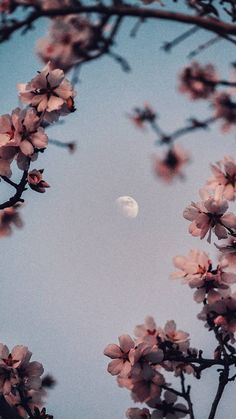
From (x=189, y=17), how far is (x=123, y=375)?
8.18 feet

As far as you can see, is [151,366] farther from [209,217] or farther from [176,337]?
[209,217]

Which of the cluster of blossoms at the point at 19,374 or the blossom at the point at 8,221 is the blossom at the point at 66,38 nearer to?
the blossom at the point at 8,221

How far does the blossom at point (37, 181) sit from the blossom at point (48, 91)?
452mm

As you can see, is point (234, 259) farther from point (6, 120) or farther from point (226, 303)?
point (6, 120)

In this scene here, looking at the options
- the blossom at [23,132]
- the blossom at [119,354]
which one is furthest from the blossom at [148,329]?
the blossom at [23,132]

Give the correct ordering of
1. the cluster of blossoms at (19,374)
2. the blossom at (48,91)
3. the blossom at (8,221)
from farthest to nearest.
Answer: the blossom at (8,221), the cluster of blossoms at (19,374), the blossom at (48,91)

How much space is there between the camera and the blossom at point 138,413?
368 cm

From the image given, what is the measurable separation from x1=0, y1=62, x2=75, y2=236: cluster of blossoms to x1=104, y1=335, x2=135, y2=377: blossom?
1.32 metres


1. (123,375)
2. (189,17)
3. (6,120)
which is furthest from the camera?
(123,375)

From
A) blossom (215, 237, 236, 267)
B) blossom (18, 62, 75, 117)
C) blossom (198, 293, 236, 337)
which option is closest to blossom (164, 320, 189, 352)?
blossom (198, 293, 236, 337)

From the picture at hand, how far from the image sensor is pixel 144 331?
3844 millimetres

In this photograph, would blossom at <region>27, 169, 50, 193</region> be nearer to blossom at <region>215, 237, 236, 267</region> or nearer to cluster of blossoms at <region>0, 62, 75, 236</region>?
cluster of blossoms at <region>0, 62, 75, 236</region>

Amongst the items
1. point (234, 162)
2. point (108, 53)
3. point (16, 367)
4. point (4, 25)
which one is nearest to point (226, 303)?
point (234, 162)

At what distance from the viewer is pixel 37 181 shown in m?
3.31
